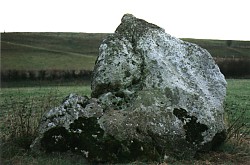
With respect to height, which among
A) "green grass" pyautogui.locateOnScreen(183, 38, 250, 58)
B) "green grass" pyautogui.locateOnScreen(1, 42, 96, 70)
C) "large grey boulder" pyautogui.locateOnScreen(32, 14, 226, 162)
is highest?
"large grey boulder" pyautogui.locateOnScreen(32, 14, 226, 162)

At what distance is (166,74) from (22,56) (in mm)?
52495

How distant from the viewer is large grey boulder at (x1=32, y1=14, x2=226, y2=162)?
881 centimetres

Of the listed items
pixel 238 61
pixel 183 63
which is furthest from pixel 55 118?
pixel 238 61

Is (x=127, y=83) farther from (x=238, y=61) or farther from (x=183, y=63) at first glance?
(x=238, y=61)

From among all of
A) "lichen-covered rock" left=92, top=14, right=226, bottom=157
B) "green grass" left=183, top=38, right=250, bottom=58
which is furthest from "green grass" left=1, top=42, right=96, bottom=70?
"lichen-covered rock" left=92, top=14, right=226, bottom=157

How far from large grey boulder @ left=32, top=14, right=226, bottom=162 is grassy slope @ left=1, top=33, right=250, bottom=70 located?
126 feet

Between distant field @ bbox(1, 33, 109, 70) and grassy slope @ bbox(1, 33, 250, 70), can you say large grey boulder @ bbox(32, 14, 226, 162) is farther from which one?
grassy slope @ bbox(1, 33, 250, 70)

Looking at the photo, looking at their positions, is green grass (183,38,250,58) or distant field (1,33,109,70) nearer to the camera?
distant field (1,33,109,70)

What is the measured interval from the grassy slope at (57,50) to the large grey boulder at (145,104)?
126ft

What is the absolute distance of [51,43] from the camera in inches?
3438

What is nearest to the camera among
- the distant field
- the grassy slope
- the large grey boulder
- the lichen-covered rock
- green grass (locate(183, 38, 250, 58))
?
the large grey boulder

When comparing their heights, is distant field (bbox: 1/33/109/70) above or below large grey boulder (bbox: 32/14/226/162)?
below

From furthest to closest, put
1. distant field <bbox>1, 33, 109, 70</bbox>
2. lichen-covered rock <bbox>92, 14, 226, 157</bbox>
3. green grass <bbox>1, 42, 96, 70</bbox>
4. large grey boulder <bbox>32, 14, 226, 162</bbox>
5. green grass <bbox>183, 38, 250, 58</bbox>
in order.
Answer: green grass <bbox>183, 38, 250, 58</bbox> < distant field <bbox>1, 33, 109, 70</bbox> < green grass <bbox>1, 42, 96, 70</bbox> < lichen-covered rock <bbox>92, 14, 226, 157</bbox> < large grey boulder <bbox>32, 14, 226, 162</bbox>

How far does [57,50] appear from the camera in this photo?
254 ft
